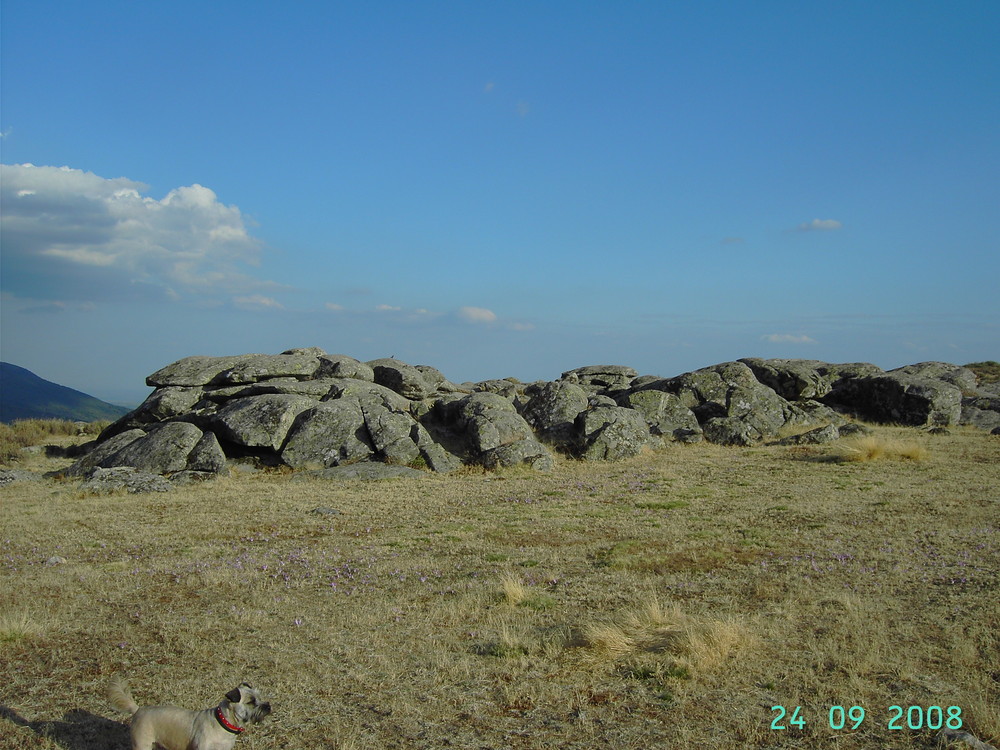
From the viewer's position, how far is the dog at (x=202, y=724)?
4996 mm

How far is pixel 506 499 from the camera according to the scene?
57.7ft

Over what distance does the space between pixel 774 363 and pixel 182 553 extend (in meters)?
31.8

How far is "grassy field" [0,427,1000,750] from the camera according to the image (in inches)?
232

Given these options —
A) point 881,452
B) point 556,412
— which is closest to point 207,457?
point 556,412

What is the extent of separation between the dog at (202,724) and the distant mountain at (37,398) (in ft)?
297

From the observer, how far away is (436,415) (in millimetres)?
27625

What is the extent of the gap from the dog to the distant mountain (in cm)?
9038

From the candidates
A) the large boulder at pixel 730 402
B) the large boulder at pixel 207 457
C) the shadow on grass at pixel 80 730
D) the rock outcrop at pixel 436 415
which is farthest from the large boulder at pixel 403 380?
the shadow on grass at pixel 80 730

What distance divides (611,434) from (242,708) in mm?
20448

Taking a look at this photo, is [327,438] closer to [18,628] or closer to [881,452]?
[18,628]

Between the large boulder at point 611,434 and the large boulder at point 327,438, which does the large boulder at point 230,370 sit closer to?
the large boulder at point 327,438

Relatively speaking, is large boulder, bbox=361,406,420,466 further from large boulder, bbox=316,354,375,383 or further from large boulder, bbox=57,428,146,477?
large boulder, bbox=57,428,146,477

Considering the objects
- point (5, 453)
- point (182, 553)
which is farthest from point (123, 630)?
point (5, 453)

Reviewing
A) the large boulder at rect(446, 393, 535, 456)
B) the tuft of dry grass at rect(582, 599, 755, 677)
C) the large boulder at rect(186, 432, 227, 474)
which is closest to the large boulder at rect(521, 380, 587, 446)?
the large boulder at rect(446, 393, 535, 456)
